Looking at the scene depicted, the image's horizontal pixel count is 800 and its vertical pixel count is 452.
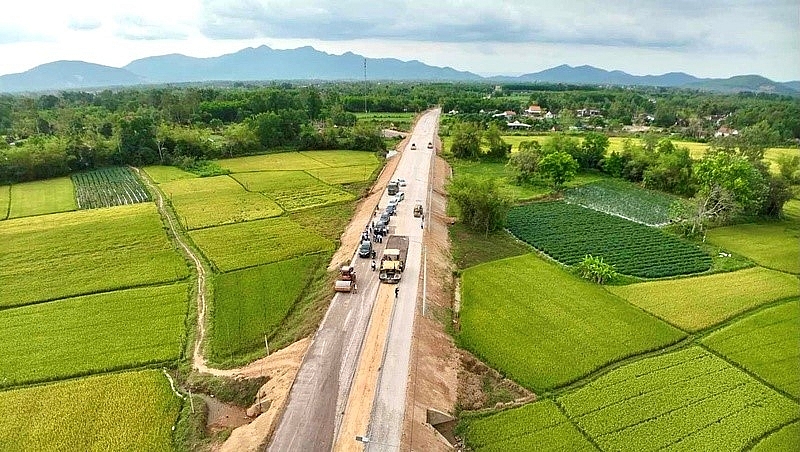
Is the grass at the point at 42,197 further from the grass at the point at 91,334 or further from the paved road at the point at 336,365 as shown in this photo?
the paved road at the point at 336,365

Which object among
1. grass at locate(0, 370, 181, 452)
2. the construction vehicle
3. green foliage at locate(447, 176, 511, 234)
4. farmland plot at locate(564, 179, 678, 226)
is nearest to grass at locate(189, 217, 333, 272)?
the construction vehicle

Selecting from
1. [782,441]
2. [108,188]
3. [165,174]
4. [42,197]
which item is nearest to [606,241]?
[782,441]

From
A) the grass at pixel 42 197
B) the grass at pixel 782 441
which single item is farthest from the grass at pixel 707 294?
the grass at pixel 42 197

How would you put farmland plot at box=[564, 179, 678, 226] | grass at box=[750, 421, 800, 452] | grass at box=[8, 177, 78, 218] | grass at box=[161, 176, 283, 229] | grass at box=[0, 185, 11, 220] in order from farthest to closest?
farmland plot at box=[564, 179, 678, 226] < grass at box=[8, 177, 78, 218] < grass at box=[0, 185, 11, 220] < grass at box=[161, 176, 283, 229] < grass at box=[750, 421, 800, 452]

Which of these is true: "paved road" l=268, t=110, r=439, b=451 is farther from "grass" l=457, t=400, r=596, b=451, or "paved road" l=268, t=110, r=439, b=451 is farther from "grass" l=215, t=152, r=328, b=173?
"grass" l=215, t=152, r=328, b=173

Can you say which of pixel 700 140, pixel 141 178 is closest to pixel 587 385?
pixel 141 178

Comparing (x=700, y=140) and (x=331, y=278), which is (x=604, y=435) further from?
(x=700, y=140)

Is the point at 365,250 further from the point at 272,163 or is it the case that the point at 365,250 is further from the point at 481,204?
the point at 272,163
